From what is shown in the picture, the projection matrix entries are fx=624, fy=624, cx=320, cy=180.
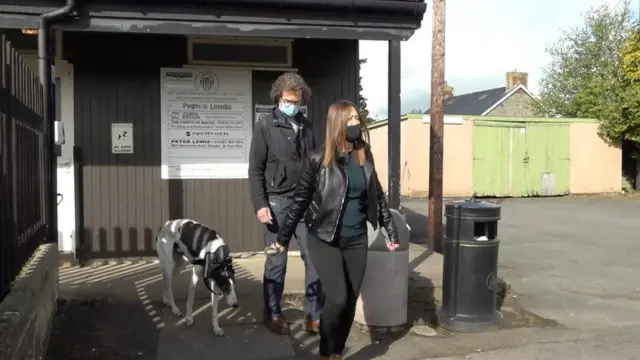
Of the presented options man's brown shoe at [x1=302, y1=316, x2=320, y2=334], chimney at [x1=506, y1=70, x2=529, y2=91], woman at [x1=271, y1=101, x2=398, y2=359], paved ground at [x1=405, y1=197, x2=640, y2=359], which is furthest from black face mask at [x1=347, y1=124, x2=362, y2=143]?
chimney at [x1=506, y1=70, x2=529, y2=91]

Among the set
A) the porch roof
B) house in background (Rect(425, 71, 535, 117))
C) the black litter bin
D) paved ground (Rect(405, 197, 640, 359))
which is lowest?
paved ground (Rect(405, 197, 640, 359))

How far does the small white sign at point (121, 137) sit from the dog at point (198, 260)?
2207mm

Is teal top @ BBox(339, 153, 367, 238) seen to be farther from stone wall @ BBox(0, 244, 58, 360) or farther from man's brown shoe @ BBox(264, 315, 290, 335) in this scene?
stone wall @ BBox(0, 244, 58, 360)

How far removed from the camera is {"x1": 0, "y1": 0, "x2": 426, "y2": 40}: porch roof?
5480mm

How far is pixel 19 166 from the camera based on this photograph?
4.13 metres

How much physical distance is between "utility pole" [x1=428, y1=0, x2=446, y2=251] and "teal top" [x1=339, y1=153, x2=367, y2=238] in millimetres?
4851

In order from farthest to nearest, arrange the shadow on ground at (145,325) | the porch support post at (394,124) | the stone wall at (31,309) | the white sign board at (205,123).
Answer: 1. the white sign board at (205,123)
2. the porch support post at (394,124)
3. the shadow on ground at (145,325)
4. the stone wall at (31,309)

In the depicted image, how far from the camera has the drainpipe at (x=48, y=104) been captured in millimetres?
5262

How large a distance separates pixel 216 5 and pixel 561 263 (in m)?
6.04

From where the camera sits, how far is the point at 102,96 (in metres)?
7.34

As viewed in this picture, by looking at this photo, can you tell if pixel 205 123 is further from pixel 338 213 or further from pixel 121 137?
pixel 338 213

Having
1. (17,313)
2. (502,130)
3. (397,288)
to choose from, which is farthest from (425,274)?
(502,130)

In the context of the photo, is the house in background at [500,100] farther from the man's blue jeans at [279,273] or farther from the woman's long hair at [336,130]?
the woman's long hair at [336,130]

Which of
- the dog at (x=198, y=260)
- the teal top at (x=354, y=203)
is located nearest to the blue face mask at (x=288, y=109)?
the teal top at (x=354, y=203)
